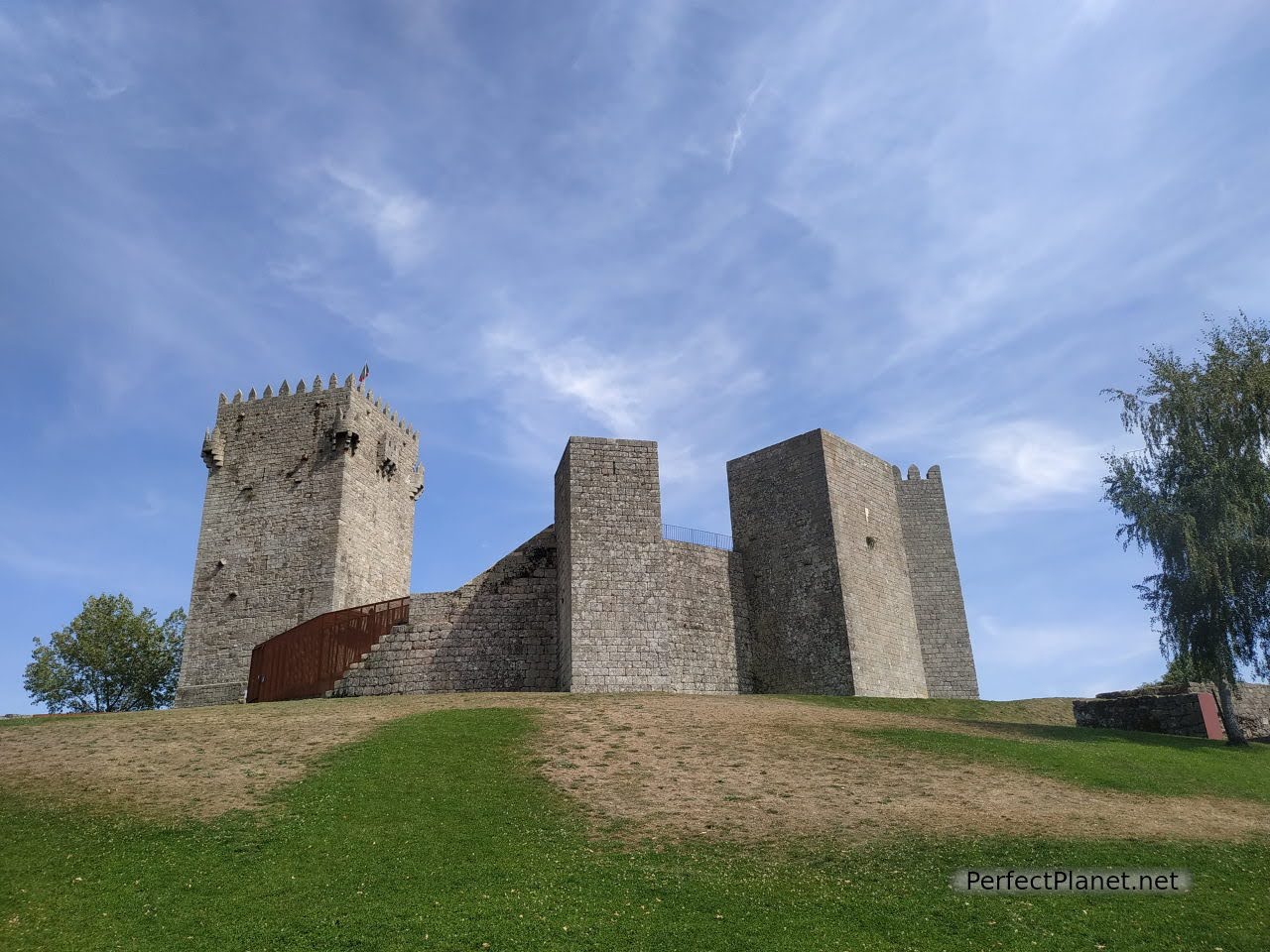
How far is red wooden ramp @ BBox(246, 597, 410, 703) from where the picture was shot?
2430 centimetres

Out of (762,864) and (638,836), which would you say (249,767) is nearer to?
(638,836)

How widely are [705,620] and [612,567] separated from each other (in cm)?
366

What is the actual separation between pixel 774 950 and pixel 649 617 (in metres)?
15.0

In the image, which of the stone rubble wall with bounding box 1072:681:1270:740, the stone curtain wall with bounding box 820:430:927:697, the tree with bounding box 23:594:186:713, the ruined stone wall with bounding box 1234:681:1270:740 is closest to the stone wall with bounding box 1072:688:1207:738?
the stone rubble wall with bounding box 1072:681:1270:740

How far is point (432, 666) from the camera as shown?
23.9m

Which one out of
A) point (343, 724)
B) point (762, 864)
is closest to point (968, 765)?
point (762, 864)

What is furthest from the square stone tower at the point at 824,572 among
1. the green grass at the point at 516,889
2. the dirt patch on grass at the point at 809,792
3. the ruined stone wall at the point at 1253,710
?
the green grass at the point at 516,889

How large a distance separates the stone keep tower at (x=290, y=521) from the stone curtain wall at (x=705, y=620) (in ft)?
49.2

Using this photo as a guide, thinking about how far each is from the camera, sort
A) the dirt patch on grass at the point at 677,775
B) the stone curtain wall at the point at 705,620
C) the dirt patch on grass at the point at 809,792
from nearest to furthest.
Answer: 1. the dirt patch on grass at the point at 809,792
2. the dirt patch on grass at the point at 677,775
3. the stone curtain wall at the point at 705,620

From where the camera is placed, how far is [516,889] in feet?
33.3

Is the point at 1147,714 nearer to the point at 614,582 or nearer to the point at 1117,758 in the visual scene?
the point at 1117,758

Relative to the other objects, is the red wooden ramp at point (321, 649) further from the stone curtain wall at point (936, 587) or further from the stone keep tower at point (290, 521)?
the stone curtain wall at point (936, 587)

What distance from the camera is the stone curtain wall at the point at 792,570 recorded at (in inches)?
1032

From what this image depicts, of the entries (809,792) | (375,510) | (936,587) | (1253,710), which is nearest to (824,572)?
(936,587)
